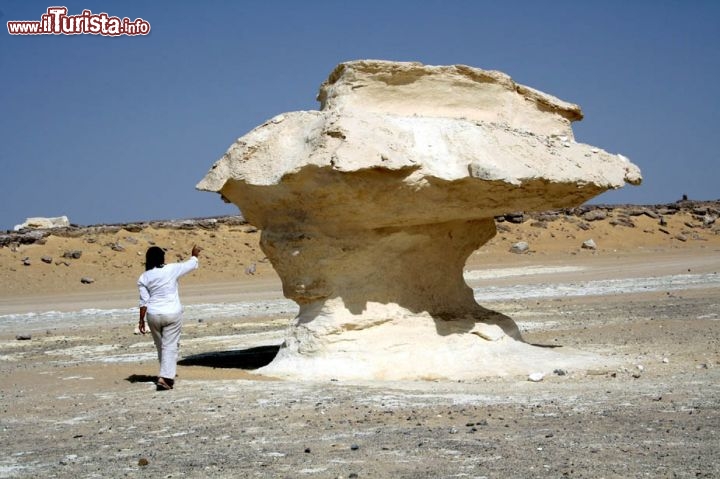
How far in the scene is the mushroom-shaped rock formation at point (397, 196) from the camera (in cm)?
962

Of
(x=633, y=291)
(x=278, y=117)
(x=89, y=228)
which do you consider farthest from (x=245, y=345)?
(x=89, y=228)

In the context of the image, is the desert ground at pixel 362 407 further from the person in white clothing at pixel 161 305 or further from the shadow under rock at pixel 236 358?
the person in white clothing at pixel 161 305

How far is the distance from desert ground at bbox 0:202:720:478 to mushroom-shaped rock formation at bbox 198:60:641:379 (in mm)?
691

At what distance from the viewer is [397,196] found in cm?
972

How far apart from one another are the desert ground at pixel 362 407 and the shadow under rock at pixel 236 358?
26mm

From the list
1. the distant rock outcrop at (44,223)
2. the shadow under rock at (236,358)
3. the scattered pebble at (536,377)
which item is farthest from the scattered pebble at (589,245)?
the scattered pebble at (536,377)

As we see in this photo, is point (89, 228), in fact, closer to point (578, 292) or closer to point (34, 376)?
point (578, 292)

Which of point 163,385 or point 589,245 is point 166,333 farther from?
point 589,245

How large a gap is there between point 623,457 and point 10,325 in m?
16.8

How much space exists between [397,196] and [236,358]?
3.70 m

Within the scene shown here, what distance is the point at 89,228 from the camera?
34.5 meters

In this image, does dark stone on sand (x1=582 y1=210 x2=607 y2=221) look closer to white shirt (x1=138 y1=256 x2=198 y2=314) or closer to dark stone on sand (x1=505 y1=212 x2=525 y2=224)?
dark stone on sand (x1=505 y1=212 x2=525 y2=224)

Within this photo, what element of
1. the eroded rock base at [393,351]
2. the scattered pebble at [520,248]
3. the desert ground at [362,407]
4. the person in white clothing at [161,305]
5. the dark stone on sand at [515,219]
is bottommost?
the desert ground at [362,407]

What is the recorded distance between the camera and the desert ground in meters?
6.00
